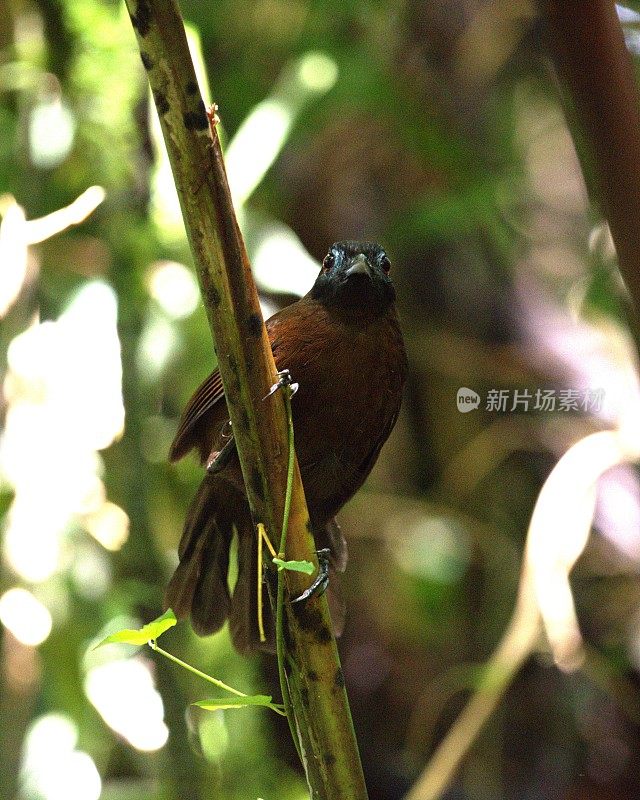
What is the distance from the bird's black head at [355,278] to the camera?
4.01ft

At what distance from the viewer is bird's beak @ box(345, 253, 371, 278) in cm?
121

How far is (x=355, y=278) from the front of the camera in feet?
4.03

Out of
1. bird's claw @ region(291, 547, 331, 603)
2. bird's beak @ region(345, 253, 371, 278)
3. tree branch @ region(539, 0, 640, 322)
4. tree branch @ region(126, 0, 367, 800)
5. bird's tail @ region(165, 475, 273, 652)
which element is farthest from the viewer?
bird's tail @ region(165, 475, 273, 652)

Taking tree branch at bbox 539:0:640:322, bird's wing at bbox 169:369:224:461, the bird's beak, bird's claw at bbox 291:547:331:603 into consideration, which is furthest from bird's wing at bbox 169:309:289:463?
tree branch at bbox 539:0:640:322

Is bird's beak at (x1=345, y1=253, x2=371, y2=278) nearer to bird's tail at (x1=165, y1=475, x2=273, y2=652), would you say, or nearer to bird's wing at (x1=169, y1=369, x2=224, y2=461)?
bird's wing at (x1=169, y1=369, x2=224, y2=461)

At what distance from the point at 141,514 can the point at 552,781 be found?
790 mm

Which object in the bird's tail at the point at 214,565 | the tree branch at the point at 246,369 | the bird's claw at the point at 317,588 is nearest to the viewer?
the tree branch at the point at 246,369

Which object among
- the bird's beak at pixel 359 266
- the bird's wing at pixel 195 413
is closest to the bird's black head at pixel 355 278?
the bird's beak at pixel 359 266

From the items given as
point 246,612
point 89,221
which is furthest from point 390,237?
point 246,612

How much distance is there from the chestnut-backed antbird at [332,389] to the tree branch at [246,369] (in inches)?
9.5

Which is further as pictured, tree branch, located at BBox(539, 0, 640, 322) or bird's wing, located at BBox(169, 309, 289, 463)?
bird's wing, located at BBox(169, 309, 289, 463)

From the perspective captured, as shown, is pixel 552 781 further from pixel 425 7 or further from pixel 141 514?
pixel 425 7

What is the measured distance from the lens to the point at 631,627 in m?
1.78

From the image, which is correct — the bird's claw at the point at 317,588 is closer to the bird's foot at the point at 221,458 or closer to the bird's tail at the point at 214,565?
the bird's foot at the point at 221,458
